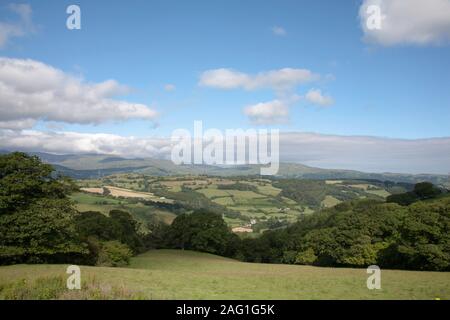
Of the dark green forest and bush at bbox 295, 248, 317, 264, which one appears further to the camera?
bush at bbox 295, 248, 317, 264

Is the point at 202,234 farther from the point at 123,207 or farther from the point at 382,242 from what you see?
the point at 123,207

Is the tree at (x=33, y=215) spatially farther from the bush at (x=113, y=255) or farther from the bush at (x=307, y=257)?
the bush at (x=307, y=257)

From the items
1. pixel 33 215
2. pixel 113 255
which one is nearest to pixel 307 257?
pixel 113 255

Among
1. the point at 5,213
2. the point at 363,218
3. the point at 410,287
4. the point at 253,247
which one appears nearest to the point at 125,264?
the point at 5,213

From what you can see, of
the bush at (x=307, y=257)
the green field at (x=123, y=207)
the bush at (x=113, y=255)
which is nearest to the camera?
the bush at (x=113, y=255)

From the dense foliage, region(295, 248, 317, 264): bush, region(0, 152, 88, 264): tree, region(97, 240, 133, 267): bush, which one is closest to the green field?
the dense foliage

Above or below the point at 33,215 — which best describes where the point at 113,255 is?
→ below

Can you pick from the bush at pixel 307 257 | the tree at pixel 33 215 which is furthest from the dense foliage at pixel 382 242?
the tree at pixel 33 215

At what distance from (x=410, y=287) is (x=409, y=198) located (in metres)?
107

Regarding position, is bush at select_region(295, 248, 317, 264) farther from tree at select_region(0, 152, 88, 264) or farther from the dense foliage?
tree at select_region(0, 152, 88, 264)

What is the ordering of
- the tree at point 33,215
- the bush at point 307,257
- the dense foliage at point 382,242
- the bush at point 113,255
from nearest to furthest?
the tree at point 33,215, the dense foliage at point 382,242, the bush at point 113,255, the bush at point 307,257

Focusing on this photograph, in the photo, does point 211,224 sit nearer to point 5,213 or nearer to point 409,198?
point 5,213

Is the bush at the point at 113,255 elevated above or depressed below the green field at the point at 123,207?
above

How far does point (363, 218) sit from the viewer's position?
68.6 metres
